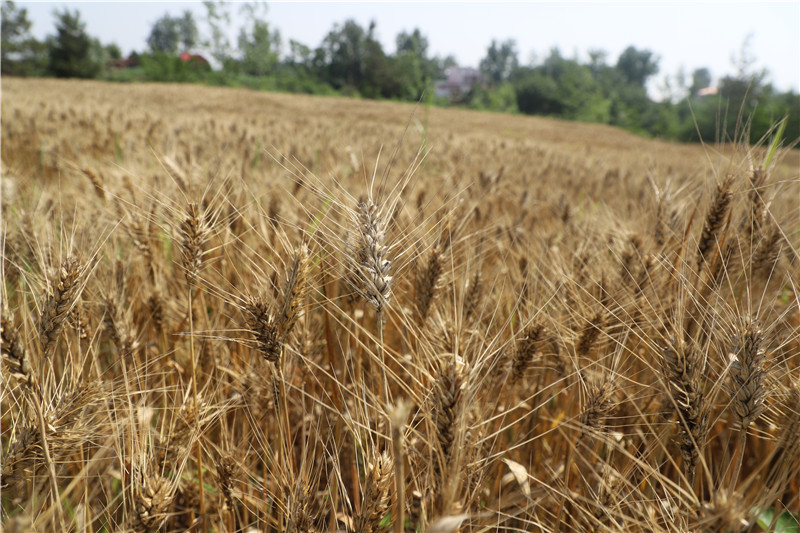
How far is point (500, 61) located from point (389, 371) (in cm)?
11494

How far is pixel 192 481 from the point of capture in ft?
4.31

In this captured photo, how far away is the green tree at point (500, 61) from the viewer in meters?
99.9

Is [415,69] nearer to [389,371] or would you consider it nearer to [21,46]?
[389,371]

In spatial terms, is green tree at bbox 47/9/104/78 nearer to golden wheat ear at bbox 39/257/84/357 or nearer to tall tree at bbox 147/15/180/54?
golden wheat ear at bbox 39/257/84/357

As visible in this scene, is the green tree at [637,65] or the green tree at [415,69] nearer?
the green tree at [415,69]

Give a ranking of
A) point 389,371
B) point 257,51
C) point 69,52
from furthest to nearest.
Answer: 1. point 257,51
2. point 69,52
3. point 389,371

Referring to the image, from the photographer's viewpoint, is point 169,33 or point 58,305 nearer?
point 58,305

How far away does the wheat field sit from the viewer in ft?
2.93

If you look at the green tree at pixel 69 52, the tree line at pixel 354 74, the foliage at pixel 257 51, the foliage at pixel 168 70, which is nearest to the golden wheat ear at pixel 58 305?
the tree line at pixel 354 74

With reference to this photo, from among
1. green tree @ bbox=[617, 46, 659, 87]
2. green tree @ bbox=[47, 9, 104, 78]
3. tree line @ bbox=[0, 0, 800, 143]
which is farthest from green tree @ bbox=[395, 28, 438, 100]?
green tree @ bbox=[617, 46, 659, 87]

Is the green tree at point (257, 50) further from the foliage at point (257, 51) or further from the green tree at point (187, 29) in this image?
the green tree at point (187, 29)

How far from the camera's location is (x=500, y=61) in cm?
10306

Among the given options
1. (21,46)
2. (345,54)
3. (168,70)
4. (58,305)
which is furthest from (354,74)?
(58,305)

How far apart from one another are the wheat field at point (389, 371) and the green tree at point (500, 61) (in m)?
104
